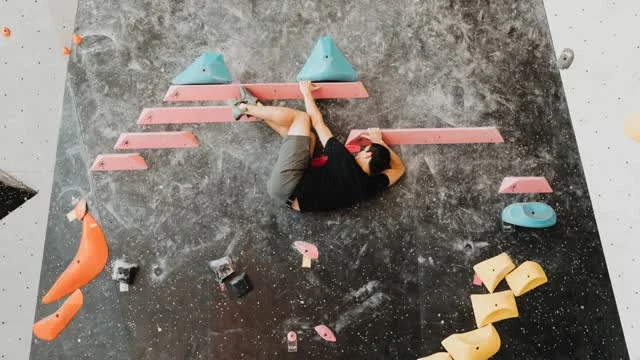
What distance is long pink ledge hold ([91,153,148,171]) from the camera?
2.51 metres

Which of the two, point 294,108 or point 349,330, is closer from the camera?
point 349,330

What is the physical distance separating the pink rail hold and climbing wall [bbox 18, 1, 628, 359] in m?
0.04

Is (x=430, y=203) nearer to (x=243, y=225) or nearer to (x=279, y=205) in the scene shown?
(x=279, y=205)

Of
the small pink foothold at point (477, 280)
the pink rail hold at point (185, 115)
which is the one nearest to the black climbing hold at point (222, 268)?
the pink rail hold at point (185, 115)

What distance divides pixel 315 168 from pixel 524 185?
1.01m

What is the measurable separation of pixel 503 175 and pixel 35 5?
243cm

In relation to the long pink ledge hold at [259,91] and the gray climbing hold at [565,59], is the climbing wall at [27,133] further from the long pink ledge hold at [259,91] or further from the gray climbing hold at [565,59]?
the gray climbing hold at [565,59]

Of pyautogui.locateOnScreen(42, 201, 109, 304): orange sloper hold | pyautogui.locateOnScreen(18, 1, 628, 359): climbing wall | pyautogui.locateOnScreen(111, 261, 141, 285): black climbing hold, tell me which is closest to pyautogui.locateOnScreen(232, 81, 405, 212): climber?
pyautogui.locateOnScreen(18, 1, 628, 359): climbing wall

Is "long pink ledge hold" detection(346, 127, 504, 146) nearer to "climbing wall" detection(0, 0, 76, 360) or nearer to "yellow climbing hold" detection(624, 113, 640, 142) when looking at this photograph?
"yellow climbing hold" detection(624, 113, 640, 142)

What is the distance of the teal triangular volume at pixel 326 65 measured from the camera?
8.34 feet

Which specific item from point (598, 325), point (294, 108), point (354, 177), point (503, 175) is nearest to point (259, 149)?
point (294, 108)

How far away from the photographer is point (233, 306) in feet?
7.89

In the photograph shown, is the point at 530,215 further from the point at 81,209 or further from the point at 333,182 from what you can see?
the point at 81,209

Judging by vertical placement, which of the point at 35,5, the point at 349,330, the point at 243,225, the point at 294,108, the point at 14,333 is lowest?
the point at 14,333
